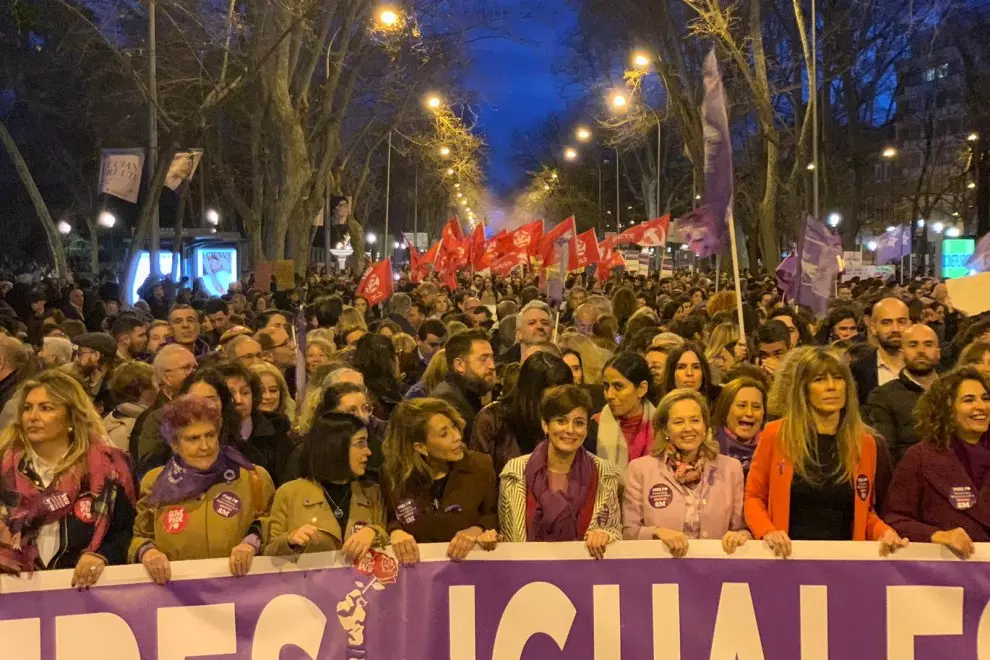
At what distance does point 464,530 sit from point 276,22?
17102 mm

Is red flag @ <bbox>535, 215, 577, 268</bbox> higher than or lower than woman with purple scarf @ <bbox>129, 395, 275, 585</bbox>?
higher

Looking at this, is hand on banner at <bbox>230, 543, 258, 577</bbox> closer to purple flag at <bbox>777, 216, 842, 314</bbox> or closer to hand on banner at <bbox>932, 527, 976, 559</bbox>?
hand on banner at <bbox>932, 527, 976, 559</bbox>

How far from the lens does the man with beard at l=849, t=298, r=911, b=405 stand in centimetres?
692

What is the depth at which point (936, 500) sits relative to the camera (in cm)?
438

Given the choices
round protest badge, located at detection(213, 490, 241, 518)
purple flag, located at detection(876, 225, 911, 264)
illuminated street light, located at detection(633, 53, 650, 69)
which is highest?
illuminated street light, located at detection(633, 53, 650, 69)

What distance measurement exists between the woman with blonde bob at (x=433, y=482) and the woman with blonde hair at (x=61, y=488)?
1.02 meters

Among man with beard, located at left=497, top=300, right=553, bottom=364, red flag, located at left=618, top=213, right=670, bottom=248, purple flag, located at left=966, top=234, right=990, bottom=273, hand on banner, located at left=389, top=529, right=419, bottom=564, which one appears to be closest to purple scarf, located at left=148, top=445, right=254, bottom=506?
hand on banner, located at left=389, top=529, right=419, bottom=564

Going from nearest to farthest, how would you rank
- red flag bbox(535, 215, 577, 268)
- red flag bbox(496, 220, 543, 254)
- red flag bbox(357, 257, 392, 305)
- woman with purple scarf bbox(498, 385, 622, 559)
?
woman with purple scarf bbox(498, 385, 622, 559)
red flag bbox(357, 257, 392, 305)
red flag bbox(535, 215, 577, 268)
red flag bbox(496, 220, 543, 254)

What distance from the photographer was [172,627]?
4.21 m

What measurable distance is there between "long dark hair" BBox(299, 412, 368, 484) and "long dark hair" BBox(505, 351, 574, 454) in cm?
101

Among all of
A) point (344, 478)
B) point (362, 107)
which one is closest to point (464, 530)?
point (344, 478)

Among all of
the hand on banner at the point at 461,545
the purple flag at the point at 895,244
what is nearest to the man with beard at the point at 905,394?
the hand on banner at the point at 461,545

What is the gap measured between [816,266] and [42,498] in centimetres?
1019

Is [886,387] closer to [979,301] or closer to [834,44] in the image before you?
[979,301]
